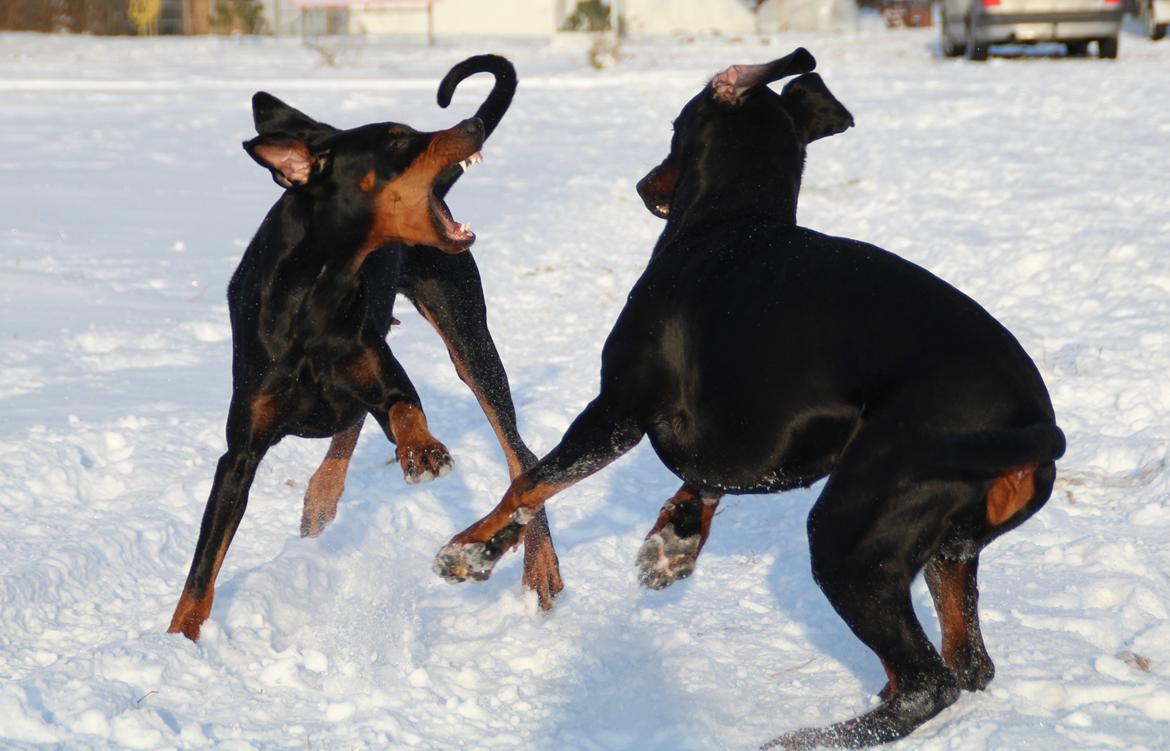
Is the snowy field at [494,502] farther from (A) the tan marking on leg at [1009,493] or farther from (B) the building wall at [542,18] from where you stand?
(B) the building wall at [542,18]

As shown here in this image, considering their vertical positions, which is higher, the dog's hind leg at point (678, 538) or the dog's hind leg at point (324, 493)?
the dog's hind leg at point (678, 538)

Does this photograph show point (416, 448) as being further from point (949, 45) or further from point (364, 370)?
point (949, 45)

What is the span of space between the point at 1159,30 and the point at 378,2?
14.7 metres

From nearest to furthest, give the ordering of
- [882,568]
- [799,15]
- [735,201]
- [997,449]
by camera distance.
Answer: [997,449] → [882,568] → [735,201] → [799,15]

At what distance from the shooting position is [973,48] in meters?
22.2

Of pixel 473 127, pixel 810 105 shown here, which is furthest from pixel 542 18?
pixel 473 127

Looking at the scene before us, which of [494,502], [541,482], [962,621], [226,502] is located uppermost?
[541,482]

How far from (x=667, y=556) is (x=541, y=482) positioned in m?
0.54

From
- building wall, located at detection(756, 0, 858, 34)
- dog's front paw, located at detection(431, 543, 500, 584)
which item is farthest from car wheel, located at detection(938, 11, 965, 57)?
dog's front paw, located at detection(431, 543, 500, 584)

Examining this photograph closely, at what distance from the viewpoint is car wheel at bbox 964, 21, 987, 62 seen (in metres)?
22.0

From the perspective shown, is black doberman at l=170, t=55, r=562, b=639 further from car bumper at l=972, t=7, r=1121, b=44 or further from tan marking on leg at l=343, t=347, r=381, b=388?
car bumper at l=972, t=7, r=1121, b=44

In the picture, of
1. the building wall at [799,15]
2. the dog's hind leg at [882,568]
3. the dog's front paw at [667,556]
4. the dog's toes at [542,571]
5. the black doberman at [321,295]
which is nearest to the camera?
the dog's hind leg at [882,568]

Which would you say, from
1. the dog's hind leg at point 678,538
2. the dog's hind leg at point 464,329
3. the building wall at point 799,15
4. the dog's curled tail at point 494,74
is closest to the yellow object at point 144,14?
the building wall at point 799,15

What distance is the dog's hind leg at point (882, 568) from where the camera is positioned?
131 inches
